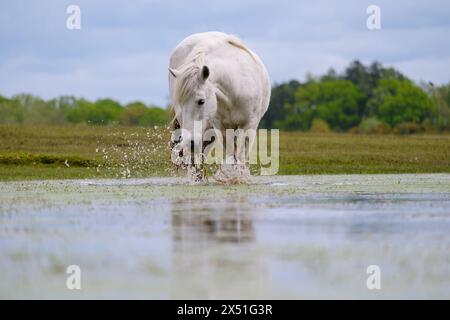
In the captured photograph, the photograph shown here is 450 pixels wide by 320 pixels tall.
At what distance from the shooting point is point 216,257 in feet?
18.3

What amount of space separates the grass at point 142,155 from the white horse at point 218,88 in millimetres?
2036

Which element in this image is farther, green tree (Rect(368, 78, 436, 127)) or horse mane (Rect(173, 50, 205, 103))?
green tree (Rect(368, 78, 436, 127))

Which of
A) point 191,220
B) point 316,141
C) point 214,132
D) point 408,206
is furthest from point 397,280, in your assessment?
point 316,141

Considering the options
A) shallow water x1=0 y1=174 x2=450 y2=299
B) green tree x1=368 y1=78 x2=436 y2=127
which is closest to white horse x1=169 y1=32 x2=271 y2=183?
shallow water x1=0 y1=174 x2=450 y2=299

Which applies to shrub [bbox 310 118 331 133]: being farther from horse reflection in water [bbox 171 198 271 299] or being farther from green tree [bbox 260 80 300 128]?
horse reflection in water [bbox 171 198 271 299]

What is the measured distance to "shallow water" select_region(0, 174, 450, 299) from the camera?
187 inches

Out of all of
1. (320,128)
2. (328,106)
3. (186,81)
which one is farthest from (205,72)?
(328,106)

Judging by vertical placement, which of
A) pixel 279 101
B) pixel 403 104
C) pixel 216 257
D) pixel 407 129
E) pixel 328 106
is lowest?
pixel 216 257

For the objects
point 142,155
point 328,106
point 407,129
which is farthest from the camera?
point 328,106

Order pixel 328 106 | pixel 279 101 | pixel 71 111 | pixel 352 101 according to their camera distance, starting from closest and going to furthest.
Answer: pixel 71 111
pixel 352 101
pixel 328 106
pixel 279 101

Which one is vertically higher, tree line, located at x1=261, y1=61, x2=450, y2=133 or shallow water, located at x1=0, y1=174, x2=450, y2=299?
tree line, located at x1=261, y1=61, x2=450, y2=133

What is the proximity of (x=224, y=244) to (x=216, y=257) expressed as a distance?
23.4 inches

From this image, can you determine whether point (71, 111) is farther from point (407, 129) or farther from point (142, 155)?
point (142, 155)
